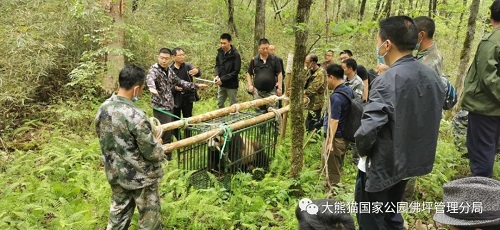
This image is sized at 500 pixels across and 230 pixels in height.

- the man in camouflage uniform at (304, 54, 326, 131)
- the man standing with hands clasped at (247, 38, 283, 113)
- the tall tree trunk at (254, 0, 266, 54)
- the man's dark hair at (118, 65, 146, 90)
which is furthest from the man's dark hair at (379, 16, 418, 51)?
the tall tree trunk at (254, 0, 266, 54)

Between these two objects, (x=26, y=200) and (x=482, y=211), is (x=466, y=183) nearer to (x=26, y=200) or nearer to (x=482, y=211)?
(x=482, y=211)

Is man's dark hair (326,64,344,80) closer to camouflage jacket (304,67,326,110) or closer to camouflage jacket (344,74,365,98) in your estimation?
camouflage jacket (344,74,365,98)

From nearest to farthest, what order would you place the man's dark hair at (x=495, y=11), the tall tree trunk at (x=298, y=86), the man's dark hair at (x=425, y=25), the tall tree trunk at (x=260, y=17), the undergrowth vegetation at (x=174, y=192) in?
the man's dark hair at (x=425, y=25)
the man's dark hair at (x=495, y=11)
the tall tree trunk at (x=298, y=86)
the undergrowth vegetation at (x=174, y=192)
the tall tree trunk at (x=260, y=17)

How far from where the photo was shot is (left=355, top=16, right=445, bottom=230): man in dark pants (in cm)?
291

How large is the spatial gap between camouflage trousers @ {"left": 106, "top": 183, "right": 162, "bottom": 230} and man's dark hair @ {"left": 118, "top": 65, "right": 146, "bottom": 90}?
1102mm

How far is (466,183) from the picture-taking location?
184 cm

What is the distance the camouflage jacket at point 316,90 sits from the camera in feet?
25.1

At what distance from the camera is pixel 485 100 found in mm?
4215

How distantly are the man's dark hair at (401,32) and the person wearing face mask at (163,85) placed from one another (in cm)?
439

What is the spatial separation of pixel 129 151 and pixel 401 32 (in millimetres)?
2762

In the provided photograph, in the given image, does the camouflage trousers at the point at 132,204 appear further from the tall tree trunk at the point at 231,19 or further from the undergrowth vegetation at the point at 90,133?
the tall tree trunk at the point at 231,19

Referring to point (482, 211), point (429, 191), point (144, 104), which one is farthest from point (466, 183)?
point (144, 104)

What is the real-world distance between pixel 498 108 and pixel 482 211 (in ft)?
9.94

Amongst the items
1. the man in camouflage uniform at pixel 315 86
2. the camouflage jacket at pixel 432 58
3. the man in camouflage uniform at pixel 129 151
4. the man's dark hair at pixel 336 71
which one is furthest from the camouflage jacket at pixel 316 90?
the man in camouflage uniform at pixel 129 151
